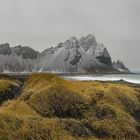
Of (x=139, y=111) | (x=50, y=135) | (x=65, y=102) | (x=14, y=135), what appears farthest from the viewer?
(x=139, y=111)

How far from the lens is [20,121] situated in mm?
14281

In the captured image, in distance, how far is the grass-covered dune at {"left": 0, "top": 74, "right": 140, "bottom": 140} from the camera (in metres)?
15.2

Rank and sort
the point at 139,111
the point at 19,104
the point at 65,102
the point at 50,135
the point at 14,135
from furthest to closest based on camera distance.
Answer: the point at 139,111 < the point at 65,102 < the point at 19,104 < the point at 50,135 < the point at 14,135

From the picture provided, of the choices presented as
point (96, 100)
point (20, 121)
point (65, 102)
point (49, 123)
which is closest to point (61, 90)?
point (65, 102)

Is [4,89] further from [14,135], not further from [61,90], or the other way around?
[14,135]

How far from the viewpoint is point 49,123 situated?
606 inches

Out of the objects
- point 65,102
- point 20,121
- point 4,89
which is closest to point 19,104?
point 65,102

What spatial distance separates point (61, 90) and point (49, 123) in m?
3.56

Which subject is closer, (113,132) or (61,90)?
(113,132)

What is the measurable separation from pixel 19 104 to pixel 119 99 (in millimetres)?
5772

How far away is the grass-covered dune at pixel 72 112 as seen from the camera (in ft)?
49.9

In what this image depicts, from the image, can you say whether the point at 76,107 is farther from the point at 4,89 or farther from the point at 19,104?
the point at 4,89

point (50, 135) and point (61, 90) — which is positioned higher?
point (61, 90)

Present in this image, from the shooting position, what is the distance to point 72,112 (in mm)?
18375
